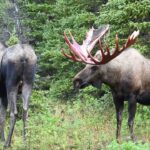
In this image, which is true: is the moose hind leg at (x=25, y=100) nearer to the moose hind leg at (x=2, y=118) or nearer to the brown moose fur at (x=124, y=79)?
the moose hind leg at (x=2, y=118)

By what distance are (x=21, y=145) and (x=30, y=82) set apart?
4.21 feet

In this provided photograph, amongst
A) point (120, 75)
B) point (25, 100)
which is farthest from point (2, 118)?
point (120, 75)

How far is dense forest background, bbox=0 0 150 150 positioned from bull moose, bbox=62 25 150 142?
81 centimetres

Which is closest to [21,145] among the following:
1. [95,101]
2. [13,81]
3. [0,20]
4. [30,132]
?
[30,132]

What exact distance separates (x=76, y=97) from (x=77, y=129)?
5.29 metres

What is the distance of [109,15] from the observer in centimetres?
1225

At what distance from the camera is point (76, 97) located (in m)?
15.4

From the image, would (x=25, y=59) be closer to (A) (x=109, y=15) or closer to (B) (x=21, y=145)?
(B) (x=21, y=145)

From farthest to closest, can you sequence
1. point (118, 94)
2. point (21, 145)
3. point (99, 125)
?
point (99, 125) → point (118, 94) → point (21, 145)

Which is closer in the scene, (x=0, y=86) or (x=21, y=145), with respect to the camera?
(x=21, y=145)

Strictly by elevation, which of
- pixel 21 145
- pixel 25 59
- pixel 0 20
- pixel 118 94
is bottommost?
pixel 0 20

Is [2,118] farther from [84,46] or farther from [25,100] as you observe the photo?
[84,46]

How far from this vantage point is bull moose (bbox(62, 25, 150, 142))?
9258mm

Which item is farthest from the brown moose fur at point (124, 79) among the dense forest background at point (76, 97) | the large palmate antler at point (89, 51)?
the dense forest background at point (76, 97)
